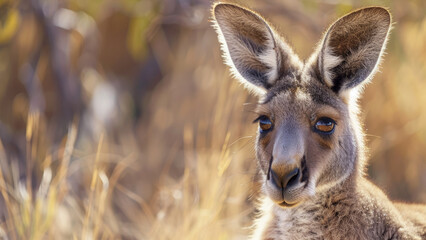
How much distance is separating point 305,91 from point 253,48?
1.61 feet

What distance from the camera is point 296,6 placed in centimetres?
716

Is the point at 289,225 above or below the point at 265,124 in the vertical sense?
below

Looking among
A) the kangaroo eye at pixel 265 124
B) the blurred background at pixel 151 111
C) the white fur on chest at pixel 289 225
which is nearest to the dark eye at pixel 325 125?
the kangaroo eye at pixel 265 124

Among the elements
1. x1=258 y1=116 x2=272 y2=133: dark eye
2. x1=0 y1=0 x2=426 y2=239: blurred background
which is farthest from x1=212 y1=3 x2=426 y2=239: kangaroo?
x1=0 y1=0 x2=426 y2=239: blurred background

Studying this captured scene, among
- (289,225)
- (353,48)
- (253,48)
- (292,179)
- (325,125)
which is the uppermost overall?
(353,48)

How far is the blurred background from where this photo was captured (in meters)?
5.61

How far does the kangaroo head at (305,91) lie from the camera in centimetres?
357

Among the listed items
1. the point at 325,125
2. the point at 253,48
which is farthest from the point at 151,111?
the point at 325,125

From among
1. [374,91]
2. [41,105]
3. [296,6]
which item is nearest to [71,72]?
[41,105]

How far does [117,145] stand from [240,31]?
172 inches

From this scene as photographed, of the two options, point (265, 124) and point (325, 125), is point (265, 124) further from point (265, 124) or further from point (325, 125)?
point (325, 125)

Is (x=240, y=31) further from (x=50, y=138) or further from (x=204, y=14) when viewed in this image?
(x=50, y=138)

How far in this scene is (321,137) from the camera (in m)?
3.70

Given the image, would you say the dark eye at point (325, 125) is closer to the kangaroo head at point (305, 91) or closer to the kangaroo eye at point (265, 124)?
the kangaroo head at point (305, 91)
